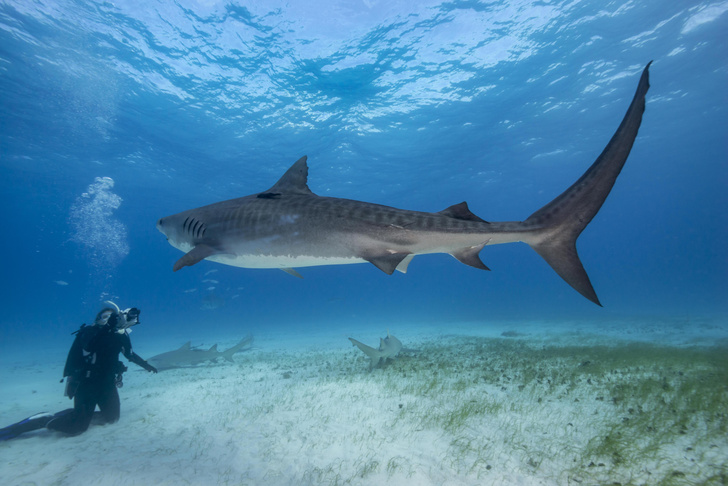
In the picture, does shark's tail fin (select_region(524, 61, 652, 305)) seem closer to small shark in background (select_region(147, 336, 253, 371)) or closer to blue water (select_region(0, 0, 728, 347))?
small shark in background (select_region(147, 336, 253, 371))

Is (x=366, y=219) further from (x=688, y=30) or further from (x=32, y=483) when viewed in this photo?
(x=688, y=30)

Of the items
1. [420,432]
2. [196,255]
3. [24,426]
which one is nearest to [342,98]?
[196,255]

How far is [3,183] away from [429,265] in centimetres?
16649

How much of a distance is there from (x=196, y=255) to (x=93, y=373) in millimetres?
4646

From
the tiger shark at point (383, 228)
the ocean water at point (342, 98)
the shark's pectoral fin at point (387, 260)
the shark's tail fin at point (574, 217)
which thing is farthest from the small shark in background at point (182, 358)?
the shark's tail fin at point (574, 217)

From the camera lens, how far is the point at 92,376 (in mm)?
6637

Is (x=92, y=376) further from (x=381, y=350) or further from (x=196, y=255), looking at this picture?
(x=381, y=350)

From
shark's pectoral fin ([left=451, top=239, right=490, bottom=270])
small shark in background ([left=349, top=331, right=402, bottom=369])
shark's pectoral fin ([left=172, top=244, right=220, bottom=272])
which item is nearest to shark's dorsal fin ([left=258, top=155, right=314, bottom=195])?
shark's pectoral fin ([left=172, top=244, right=220, bottom=272])

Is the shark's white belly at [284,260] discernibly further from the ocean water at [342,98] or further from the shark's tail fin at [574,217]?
the ocean water at [342,98]

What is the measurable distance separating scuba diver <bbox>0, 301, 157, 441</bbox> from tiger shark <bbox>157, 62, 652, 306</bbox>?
3419 mm

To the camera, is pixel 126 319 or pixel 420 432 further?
pixel 126 319

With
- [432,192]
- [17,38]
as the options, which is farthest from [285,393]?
[432,192]

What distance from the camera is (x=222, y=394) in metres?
7.99

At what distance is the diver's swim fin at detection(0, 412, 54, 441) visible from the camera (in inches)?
233
